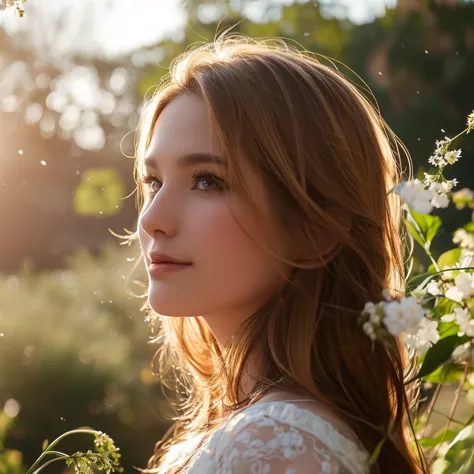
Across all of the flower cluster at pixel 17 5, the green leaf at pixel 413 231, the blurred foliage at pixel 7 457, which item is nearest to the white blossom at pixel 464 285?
the green leaf at pixel 413 231

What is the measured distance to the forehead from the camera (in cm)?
153

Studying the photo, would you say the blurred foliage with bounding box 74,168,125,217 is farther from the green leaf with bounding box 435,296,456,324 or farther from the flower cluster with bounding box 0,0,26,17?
the flower cluster with bounding box 0,0,26,17

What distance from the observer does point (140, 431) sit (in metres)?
3.23

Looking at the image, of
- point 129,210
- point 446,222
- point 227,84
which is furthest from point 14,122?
point 227,84

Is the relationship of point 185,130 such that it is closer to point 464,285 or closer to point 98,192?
point 464,285

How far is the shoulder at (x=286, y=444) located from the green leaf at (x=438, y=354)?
0.18 meters

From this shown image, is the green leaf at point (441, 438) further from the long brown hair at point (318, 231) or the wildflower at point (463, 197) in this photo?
the wildflower at point (463, 197)

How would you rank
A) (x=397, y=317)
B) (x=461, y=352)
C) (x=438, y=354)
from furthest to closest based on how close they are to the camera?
1. (x=438, y=354)
2. (x=461, y=352)
3. (x=397, y=317)

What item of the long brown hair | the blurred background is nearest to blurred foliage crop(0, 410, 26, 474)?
the blurred background

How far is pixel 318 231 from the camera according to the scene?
5.00 ft

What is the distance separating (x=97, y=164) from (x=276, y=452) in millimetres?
3801

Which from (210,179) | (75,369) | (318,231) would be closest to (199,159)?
(210,179)

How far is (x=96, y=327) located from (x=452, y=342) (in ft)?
7.62

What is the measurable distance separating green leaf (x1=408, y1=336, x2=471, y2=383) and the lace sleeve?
19 cm
